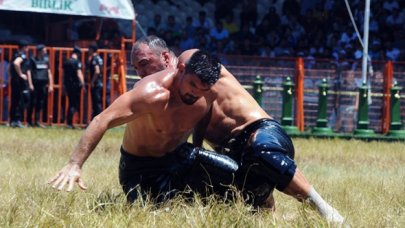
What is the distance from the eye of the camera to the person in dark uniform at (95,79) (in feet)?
53.1

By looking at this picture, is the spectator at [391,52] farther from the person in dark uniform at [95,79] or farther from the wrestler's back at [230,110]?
the wrestler's back at [230,110]

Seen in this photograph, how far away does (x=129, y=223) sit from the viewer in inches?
204

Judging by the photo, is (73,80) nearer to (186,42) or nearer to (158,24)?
(186,42)

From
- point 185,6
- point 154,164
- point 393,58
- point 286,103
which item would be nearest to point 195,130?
point 154,164

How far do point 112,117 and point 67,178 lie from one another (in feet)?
1.80

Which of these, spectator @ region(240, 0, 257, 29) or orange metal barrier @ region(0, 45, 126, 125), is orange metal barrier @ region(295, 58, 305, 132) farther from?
spectator @ region(240, 0, 257, 29)

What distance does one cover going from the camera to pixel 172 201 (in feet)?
19.4

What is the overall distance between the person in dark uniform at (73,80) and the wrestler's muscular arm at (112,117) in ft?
34.2

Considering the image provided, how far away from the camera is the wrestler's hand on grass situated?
16.9 feet

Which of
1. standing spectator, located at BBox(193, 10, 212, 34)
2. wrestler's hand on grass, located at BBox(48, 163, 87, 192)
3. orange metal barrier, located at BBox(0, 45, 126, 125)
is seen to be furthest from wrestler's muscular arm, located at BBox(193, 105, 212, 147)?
standing spectator, located at BBox(193, 10, 212, 34)

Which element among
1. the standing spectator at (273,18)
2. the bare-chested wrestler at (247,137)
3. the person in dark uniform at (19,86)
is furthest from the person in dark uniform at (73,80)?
the bare-chested wrestler at (247,137)

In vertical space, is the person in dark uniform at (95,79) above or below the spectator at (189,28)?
below

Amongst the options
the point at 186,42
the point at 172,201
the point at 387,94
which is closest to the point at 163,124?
the point at 172,201

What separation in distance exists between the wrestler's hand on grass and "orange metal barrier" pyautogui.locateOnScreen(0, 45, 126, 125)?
35.5 ft
